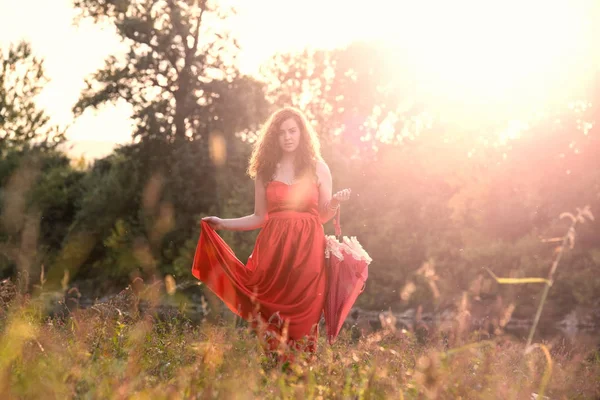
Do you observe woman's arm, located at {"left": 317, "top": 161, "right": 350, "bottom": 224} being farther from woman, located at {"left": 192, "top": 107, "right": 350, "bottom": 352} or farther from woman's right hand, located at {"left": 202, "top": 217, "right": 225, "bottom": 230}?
woman's right hand, located at {"left": 202, "top": 217, "right": 225, "bottom": 230}

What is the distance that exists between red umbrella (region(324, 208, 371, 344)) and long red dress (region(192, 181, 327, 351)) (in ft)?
0.25

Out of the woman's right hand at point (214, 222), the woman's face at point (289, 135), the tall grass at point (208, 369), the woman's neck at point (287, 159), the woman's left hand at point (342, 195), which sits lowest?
the tall grass at point (208, 369)

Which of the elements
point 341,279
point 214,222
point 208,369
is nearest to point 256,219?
point 214,222

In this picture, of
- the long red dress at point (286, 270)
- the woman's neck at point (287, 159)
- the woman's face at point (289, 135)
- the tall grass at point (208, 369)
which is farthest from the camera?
the woman's neck at point (287, 159)

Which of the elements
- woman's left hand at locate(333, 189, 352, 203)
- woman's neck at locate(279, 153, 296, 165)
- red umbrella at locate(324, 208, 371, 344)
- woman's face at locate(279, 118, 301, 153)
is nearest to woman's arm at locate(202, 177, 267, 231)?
woman's neck at locate(279, 153, 296, 165)

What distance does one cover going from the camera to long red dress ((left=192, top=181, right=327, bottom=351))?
269 inches

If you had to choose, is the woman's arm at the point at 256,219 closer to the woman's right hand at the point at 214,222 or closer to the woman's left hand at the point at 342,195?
the woman's right hand at the point at 214,222

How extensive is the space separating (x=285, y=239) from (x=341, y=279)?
58cm

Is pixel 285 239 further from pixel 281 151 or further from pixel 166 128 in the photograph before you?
pixel 166 128

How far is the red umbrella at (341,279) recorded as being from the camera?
688 cm

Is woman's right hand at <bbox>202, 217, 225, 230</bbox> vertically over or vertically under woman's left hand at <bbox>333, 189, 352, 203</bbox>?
under

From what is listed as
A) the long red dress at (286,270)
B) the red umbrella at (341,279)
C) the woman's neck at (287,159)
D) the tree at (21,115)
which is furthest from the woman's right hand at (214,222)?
the tree at (21,115)

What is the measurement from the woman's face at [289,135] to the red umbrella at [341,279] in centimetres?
90

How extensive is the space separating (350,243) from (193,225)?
21.0 meters
